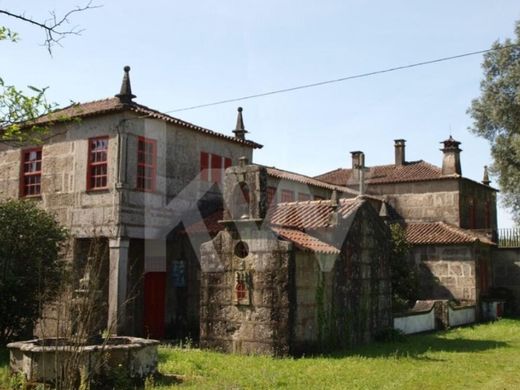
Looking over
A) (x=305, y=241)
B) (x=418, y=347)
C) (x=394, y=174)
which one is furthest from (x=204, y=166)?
(x=394, y=174)

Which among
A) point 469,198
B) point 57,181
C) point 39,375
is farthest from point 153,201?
point 469,198

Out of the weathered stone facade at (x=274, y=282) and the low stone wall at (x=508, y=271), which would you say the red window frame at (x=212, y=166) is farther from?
the low stone wall at (x=508, y=271)

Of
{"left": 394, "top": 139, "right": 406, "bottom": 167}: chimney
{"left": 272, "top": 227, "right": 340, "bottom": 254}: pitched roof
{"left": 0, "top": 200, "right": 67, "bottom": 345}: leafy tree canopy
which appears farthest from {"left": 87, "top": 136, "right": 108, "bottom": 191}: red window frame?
{"left": 394, "top": 139, "right": 406, "bottom": 167}: chimney

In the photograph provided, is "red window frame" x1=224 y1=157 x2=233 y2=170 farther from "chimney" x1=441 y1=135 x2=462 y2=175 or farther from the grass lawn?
"chimney" x1=441 y1=135 x2=462 y2=175

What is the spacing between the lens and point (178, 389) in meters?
9.41

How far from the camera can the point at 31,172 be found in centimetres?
1941

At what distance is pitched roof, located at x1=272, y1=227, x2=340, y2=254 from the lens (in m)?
14.1

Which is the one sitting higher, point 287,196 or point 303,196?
point 303,196

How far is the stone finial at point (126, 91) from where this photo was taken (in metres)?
17.5

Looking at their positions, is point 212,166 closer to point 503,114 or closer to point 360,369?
point 360,369

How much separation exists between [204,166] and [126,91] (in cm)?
406

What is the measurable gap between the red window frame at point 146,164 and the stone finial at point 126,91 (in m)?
1.26

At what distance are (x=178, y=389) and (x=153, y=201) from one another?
9.33 meters

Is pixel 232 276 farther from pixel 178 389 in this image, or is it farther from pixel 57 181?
pixel 57 181
